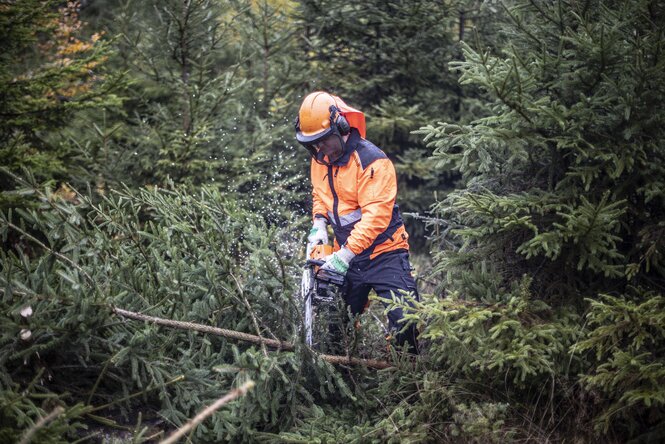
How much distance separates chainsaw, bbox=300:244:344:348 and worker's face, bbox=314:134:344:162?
750mm

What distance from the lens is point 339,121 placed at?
15.9ft

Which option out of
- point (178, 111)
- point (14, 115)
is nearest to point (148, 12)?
point (178, 111)

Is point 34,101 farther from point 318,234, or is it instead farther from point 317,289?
point 317,289

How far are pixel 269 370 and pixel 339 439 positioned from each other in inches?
25.6

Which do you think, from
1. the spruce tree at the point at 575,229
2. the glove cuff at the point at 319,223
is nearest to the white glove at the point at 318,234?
the glove cuff at the point at 319,223

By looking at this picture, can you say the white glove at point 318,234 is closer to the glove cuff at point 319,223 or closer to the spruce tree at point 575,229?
the glove cuff at point 319,223

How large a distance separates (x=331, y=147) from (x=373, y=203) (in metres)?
0.60

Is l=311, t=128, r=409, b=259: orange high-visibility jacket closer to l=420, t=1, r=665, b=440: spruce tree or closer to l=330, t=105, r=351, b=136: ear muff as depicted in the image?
l=330, t=105, r=351, b=136: ear muff

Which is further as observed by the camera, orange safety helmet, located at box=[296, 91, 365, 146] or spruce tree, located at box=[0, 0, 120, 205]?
spruce tree, located at box=[0, 0, 120, 205]

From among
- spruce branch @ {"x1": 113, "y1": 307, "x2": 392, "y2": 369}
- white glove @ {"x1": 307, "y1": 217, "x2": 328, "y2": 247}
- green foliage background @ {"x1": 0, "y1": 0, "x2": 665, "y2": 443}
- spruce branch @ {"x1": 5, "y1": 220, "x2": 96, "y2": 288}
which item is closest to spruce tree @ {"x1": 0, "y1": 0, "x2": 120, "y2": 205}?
spruce branch @ {"x1": 5, "y1": 220, "x2": 96, "y2": 288}

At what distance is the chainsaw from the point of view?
15.3ft

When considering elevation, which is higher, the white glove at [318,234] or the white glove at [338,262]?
the white glove at [338,262]

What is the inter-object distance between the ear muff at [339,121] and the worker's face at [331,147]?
0.07 meters

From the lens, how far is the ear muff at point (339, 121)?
4840 mm
